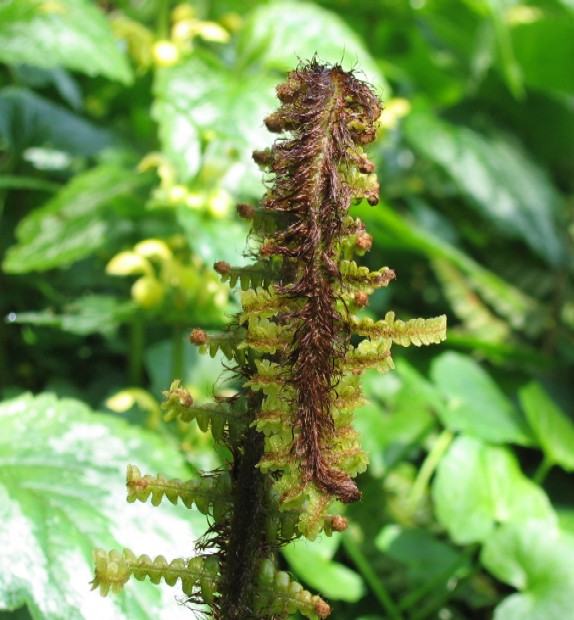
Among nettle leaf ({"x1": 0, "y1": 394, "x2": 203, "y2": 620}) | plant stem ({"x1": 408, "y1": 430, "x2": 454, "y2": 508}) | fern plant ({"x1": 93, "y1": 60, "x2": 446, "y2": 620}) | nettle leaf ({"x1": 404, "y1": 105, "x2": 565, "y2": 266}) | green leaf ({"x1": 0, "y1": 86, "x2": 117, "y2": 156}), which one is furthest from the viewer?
nettle leaf ({"x1": 404, "y1": 105, "x2": 565, "y2": 266})

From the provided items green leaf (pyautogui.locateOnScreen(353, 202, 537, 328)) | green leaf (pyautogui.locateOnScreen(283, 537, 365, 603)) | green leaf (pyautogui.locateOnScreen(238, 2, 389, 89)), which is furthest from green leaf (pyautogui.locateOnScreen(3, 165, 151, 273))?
green leaf (pyautogui.locateOnScreen(283, 537, 365, 603))

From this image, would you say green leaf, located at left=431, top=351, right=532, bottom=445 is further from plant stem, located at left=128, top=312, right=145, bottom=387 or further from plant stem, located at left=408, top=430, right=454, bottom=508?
plant stem, located at left=128, top=312, right=145, bottom=387

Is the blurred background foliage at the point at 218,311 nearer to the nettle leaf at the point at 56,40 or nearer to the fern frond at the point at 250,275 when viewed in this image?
the nettle leaf at the point at 56,40

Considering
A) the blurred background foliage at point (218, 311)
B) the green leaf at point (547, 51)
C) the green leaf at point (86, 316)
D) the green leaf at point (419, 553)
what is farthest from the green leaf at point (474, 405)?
the green leaf at point (547, 51)

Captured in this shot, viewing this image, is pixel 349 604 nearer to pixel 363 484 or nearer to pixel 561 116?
pixel 363 484

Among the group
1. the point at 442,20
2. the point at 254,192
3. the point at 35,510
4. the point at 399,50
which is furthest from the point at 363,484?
the point at 399,50

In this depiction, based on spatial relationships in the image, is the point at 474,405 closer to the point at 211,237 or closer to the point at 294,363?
the point at 211,237
